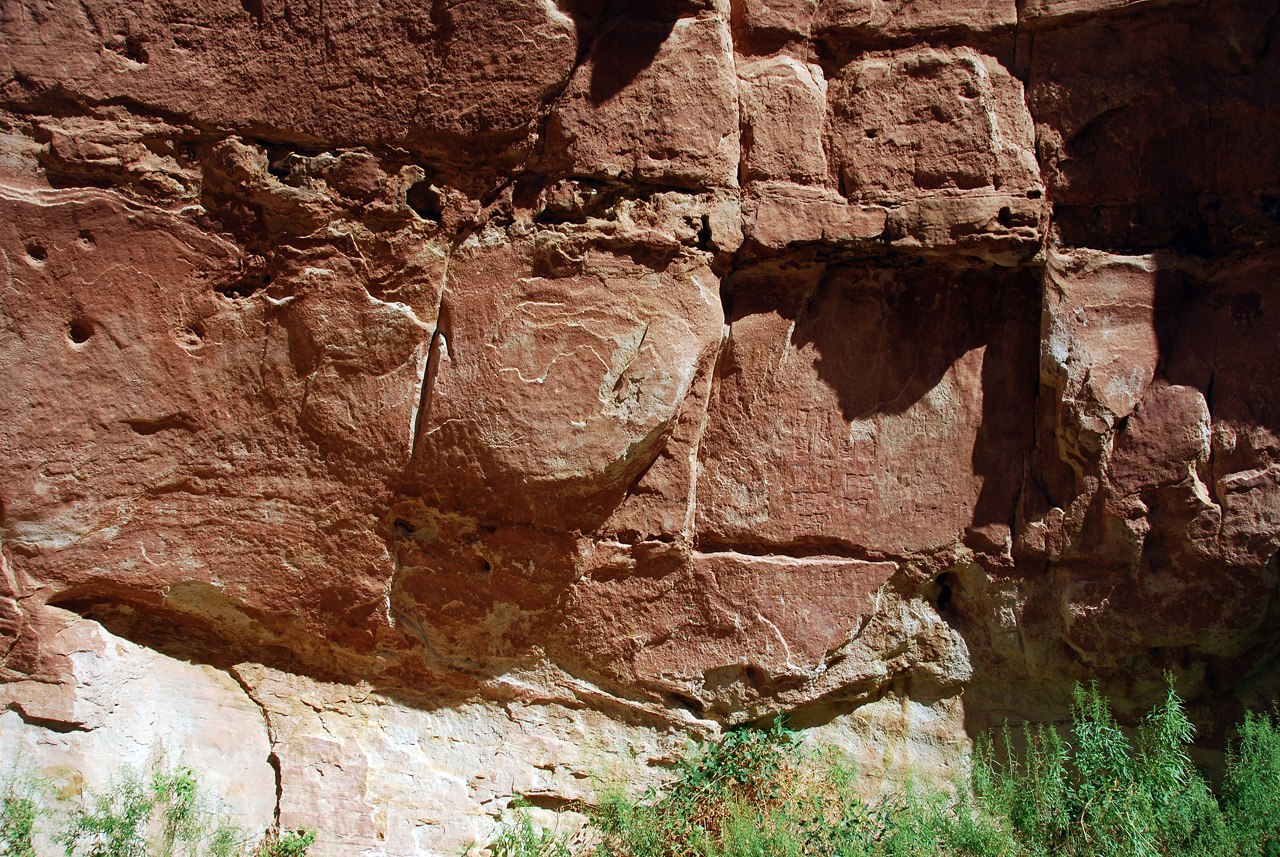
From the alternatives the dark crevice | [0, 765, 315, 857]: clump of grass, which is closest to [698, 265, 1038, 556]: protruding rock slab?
[0, 765, 315, 857]: clump of grass

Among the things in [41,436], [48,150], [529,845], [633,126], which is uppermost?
[633,126]

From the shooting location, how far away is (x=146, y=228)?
278cm

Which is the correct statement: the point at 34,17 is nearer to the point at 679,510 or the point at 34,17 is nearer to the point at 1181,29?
the point at 679,510

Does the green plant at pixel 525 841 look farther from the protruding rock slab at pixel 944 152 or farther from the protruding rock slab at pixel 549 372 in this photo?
the protruding rock slab at pixel 944 152

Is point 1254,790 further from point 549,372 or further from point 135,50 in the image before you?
point 135,50

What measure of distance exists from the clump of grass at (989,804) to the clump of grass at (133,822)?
87 cm

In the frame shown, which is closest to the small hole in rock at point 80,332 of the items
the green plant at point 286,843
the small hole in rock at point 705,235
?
the green plant at point 286,843

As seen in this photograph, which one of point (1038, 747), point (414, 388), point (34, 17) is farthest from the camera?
point (1038, 747)

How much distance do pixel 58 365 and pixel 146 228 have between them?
0.52 meters

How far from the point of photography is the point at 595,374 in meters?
2.83

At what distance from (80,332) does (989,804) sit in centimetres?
350

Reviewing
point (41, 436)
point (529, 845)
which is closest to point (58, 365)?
point (41, 436)

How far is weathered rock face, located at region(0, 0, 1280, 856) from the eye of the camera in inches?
109

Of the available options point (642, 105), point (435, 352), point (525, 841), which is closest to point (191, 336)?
point (435, 352)
